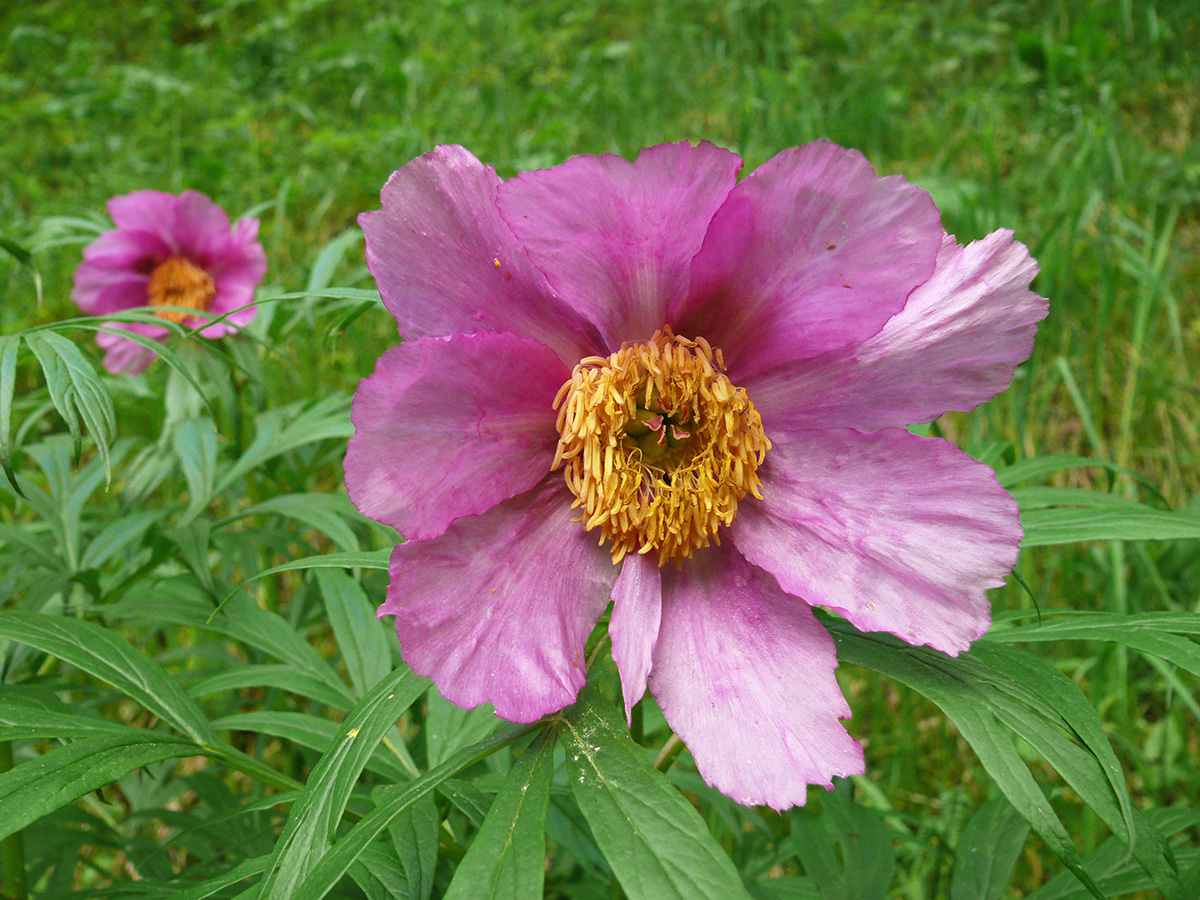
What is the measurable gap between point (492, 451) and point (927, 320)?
34 centimetres

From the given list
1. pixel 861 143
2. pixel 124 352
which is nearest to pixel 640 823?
pixel 124 352

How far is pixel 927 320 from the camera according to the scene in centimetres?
70

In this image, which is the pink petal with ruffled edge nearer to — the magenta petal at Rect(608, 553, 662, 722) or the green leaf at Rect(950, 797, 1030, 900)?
the magenta petal at Rect(608, 553, 662, 722)

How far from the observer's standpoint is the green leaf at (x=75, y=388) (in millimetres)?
759

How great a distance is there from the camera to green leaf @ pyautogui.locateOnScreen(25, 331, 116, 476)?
0.76 m

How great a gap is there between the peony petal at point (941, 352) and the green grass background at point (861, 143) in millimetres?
418

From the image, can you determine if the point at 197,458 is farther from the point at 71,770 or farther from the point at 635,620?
the point at 635,620

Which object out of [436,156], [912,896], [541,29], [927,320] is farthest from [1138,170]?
[541,29]

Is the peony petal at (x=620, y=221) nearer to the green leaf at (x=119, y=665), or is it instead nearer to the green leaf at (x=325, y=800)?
the green leaf at (x=325, y=800)

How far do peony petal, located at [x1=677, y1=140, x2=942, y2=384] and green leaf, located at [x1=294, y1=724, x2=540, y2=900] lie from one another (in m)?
0.36

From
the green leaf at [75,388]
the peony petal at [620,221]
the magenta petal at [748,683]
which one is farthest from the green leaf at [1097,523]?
the green leaf at [75,388]

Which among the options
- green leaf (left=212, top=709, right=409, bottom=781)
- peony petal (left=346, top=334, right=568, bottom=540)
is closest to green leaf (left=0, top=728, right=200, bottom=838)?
green leaf (left=212, top=709, right=409, bottom=781)

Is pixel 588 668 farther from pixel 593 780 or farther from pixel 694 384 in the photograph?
pixel 694 384

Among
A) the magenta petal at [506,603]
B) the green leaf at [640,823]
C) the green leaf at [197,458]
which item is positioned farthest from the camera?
the green leaf at [197,458]
